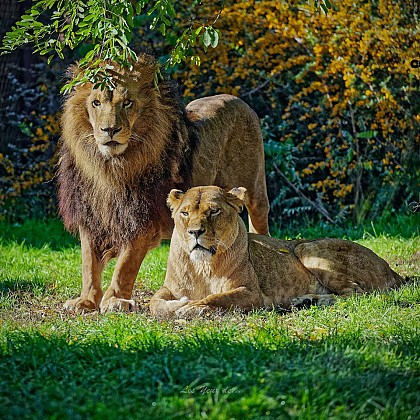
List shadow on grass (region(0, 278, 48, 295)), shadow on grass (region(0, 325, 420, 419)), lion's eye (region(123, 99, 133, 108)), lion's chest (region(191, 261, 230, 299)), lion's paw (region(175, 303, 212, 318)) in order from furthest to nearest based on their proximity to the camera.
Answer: shadow on grass (region(0, 278, 48, 295)), lion's eye (region(123, 99, 133, 108)), lion's chest (region(191, 261, 230, 299)), lion's paw (region(175, 303, 212, 318)), shadow on grass (region(0, 325, 420, 419))

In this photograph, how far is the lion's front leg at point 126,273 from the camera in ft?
19.8

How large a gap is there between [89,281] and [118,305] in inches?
19.4

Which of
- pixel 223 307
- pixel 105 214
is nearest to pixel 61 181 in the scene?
pixel 105 214

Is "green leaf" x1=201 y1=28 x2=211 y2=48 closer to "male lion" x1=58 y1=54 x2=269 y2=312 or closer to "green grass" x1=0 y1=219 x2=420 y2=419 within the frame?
"male lion" x1=58 y1=54 x2=269 y2=312

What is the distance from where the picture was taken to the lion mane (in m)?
6.28

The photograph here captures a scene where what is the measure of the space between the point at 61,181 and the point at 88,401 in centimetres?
326

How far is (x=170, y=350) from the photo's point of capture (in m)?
4.37

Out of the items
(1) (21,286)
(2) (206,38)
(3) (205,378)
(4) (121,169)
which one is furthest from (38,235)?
(3) (205,378)

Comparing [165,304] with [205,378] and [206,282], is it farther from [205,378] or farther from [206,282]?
[205,378]

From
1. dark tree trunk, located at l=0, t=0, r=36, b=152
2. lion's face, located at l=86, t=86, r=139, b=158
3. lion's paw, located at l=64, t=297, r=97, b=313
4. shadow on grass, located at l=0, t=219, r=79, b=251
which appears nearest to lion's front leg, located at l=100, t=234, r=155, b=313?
lion's paw, located at l=64, t=297, r=97, b=313

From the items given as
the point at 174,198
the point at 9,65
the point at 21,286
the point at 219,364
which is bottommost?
the point at 21,286

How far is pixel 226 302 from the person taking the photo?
573 centimetres

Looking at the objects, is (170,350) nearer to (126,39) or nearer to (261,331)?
(261,331)

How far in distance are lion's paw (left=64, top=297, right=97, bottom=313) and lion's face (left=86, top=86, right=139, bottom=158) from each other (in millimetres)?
972
